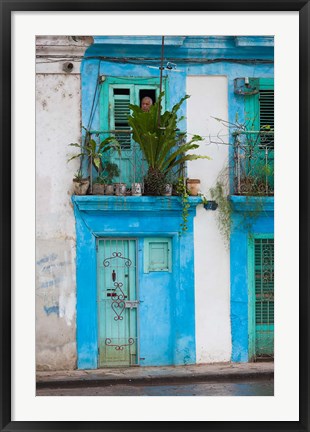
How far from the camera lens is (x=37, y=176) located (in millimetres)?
9523

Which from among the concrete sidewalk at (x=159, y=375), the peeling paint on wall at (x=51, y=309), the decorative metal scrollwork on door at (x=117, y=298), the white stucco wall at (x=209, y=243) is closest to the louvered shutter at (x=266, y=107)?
the white stucco wall at (x=209, y=243)

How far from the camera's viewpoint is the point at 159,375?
9.20 meters

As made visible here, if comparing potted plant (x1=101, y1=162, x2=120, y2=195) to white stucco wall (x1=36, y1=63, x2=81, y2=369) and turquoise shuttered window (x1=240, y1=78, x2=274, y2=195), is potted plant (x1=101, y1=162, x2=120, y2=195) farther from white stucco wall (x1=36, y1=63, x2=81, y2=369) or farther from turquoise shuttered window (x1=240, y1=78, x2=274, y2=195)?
turquoise shuttered window (x1=240, y1=78, x2=274, y2=195)

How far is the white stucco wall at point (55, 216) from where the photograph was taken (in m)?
9.51

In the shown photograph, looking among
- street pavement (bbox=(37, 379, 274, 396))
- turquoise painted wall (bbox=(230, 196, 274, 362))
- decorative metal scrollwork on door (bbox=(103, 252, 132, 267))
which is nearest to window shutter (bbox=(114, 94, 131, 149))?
decorative metal scrollwork on door (bbox=(103, 252, 132, 267))

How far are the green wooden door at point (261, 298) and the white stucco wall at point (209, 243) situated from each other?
1.14 feet

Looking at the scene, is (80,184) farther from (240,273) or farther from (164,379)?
(164,379)

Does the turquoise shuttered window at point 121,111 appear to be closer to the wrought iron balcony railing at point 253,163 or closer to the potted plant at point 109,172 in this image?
the potted plant at point 109,172

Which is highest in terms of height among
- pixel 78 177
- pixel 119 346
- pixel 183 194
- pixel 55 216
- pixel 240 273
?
pixel 78 177

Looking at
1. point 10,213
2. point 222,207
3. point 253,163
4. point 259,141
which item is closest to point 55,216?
point 222,207

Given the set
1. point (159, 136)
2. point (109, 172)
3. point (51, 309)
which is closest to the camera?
point (159, 136)

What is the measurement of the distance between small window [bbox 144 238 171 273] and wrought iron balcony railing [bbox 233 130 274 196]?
1228 mm

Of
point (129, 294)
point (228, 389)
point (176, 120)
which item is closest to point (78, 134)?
point (176, 120)

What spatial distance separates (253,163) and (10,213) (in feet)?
15.8
